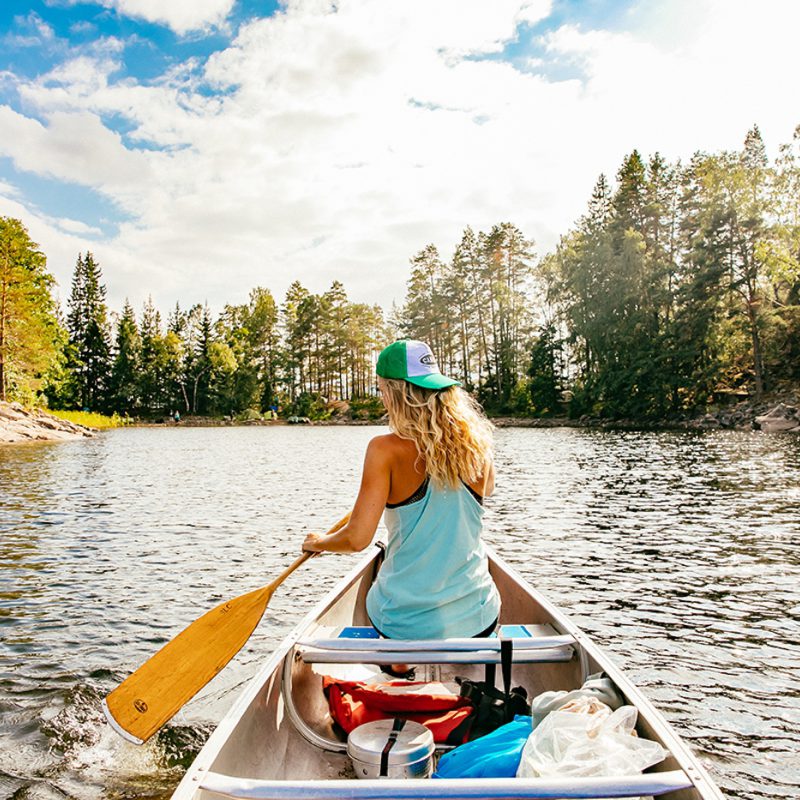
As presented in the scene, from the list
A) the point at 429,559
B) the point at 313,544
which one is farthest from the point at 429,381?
the point at 313,544

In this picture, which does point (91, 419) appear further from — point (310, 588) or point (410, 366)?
point (410, 366)

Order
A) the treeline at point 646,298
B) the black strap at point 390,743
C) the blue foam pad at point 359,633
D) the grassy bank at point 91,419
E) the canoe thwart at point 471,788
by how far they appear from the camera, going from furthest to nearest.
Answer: the grassy bank at point 91,419 → the treeline at point 646,298 → the blue foam pad at point 359,633 → the black strap at point 390,743 → the canoe thwart at point 471,788

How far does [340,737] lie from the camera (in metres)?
3.06

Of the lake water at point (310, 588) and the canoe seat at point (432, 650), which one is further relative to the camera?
the lake water at point (310, 588)

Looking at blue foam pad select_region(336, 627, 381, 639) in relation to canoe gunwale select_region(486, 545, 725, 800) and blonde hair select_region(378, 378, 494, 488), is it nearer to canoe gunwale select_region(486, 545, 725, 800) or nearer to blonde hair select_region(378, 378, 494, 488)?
canoe gunwale select_region(486, 545, 725, 800)

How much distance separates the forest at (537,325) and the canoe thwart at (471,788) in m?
32.7

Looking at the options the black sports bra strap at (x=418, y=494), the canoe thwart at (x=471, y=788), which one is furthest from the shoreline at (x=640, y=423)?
the canoe thwart at (x=471, y=788)

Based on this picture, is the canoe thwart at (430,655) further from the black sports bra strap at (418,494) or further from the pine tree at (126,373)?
the pine tree at (126,373)

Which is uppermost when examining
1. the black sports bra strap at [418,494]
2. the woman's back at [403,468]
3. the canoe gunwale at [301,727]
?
the woman's back at [403,468]

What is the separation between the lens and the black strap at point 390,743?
243cm

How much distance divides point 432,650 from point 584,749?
1012 millimetres

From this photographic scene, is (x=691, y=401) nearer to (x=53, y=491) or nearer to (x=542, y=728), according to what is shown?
(x=53, y=491)

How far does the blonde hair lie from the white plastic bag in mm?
1070

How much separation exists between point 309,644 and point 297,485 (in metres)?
13.6
